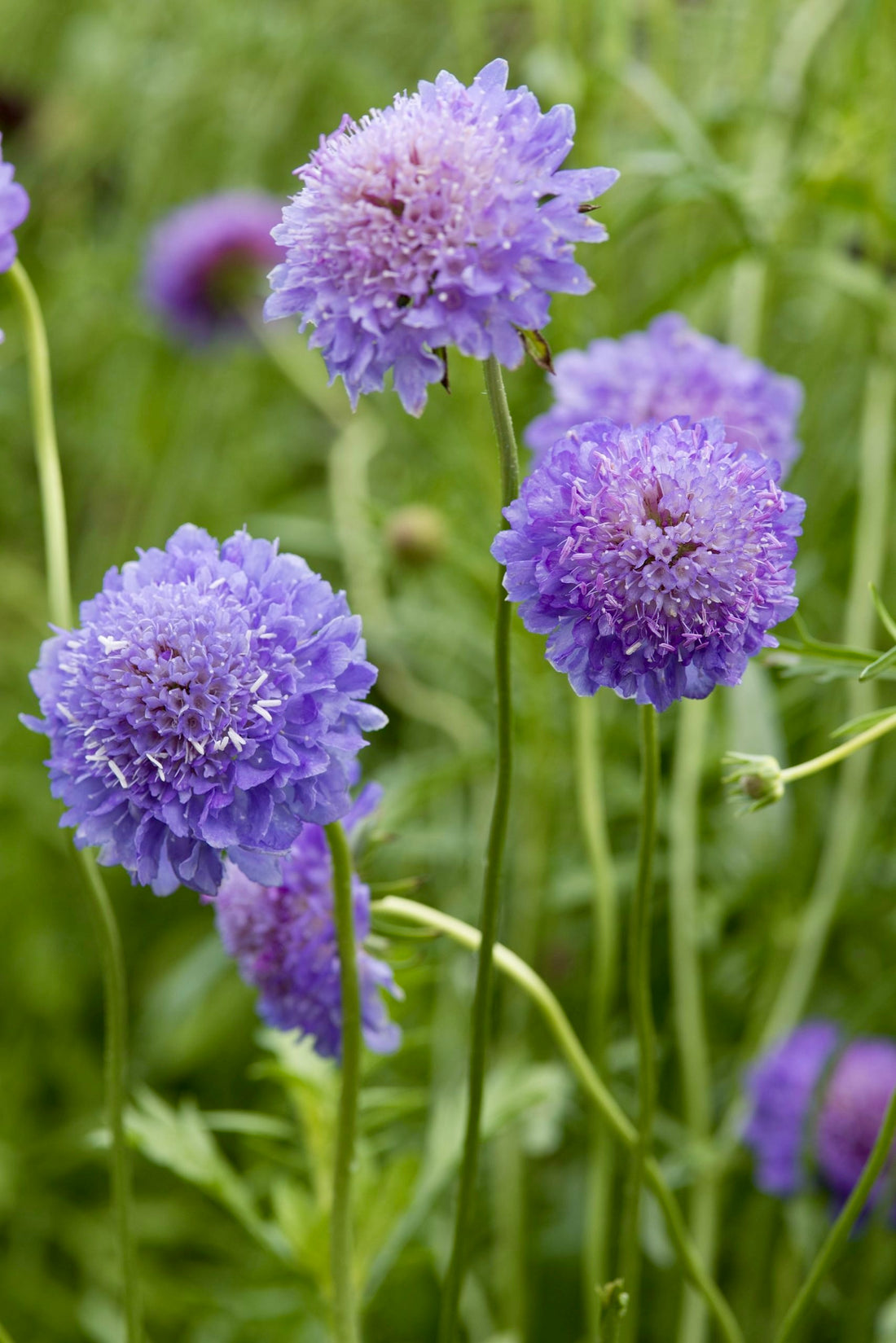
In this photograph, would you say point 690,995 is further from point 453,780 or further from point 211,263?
point 211,263

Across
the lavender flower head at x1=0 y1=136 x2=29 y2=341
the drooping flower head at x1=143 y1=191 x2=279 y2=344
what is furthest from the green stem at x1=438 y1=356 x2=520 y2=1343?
the drooping flower head at x1=143 y1=191 x2=279 y2=344

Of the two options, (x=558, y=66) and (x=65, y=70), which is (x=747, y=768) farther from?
(x=65, y=70)

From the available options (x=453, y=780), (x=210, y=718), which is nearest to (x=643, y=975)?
(x=210, y=718)

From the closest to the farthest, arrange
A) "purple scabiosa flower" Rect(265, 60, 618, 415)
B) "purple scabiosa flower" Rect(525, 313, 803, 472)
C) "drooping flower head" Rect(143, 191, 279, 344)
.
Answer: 1. "purple scabiosa flower" Rect(265, 60, 618, 415)
2. "purple scabiosa flower" Rect(525, 313, 803, 472)
3. "drooping flower head" Rect(143, 191, 279, 344)

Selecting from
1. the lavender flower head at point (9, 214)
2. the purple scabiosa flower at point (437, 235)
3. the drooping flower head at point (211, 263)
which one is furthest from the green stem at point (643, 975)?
the drooping flower head at point (211, 263)

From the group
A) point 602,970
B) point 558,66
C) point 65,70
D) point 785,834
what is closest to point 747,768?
point 602,970

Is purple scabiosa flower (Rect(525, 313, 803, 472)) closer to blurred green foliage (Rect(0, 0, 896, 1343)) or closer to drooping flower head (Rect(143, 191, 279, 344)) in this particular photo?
blurred green foliage (Rect(0, 0, 896, 1343))
